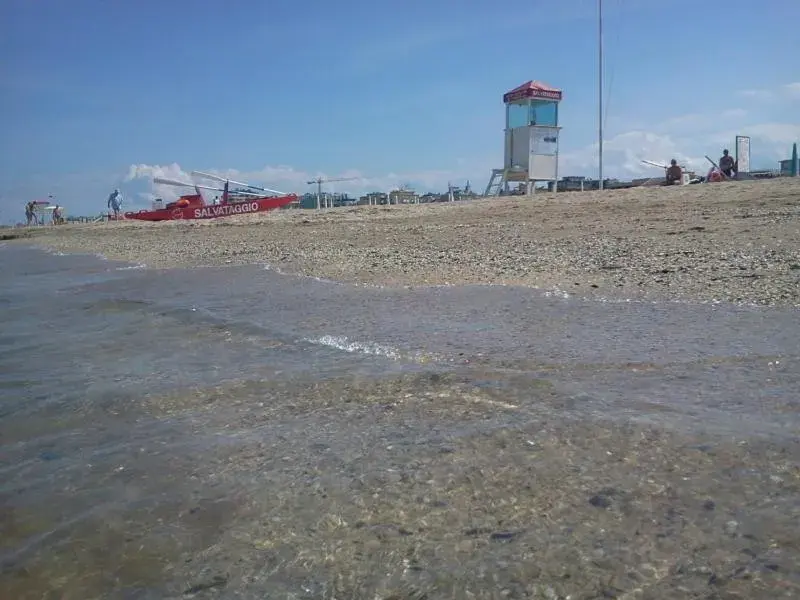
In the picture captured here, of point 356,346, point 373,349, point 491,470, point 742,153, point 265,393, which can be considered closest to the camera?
point 491,470

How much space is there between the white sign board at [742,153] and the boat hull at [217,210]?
1829 centimetres

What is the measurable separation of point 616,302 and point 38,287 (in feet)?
25.9

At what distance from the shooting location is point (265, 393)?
346 centimetres

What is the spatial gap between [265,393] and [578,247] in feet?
20.0

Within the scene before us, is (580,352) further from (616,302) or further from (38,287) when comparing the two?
(38,287)

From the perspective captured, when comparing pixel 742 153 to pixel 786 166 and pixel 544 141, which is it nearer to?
pixel 786 166

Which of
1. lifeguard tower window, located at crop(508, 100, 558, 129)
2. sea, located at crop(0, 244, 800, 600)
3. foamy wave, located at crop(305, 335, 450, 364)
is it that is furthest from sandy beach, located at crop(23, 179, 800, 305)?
lifeguard tower window, located at crop(508, 100, 558, 129)

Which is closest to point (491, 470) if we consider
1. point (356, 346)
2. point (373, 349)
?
point (373, 349)

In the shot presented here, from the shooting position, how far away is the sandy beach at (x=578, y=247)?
6.09 metres

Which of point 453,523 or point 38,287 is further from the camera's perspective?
point 38,287

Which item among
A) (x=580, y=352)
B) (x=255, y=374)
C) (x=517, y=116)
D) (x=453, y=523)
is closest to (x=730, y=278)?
(x=580, y=352)

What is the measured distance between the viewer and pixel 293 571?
5.85 feet

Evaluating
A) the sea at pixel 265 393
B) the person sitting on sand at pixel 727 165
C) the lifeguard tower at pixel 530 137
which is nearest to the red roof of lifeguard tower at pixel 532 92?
the lifeguard tower at pixel 530 137

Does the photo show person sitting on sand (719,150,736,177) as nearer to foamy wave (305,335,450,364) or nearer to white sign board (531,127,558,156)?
white sign board (531,127,558,156)
